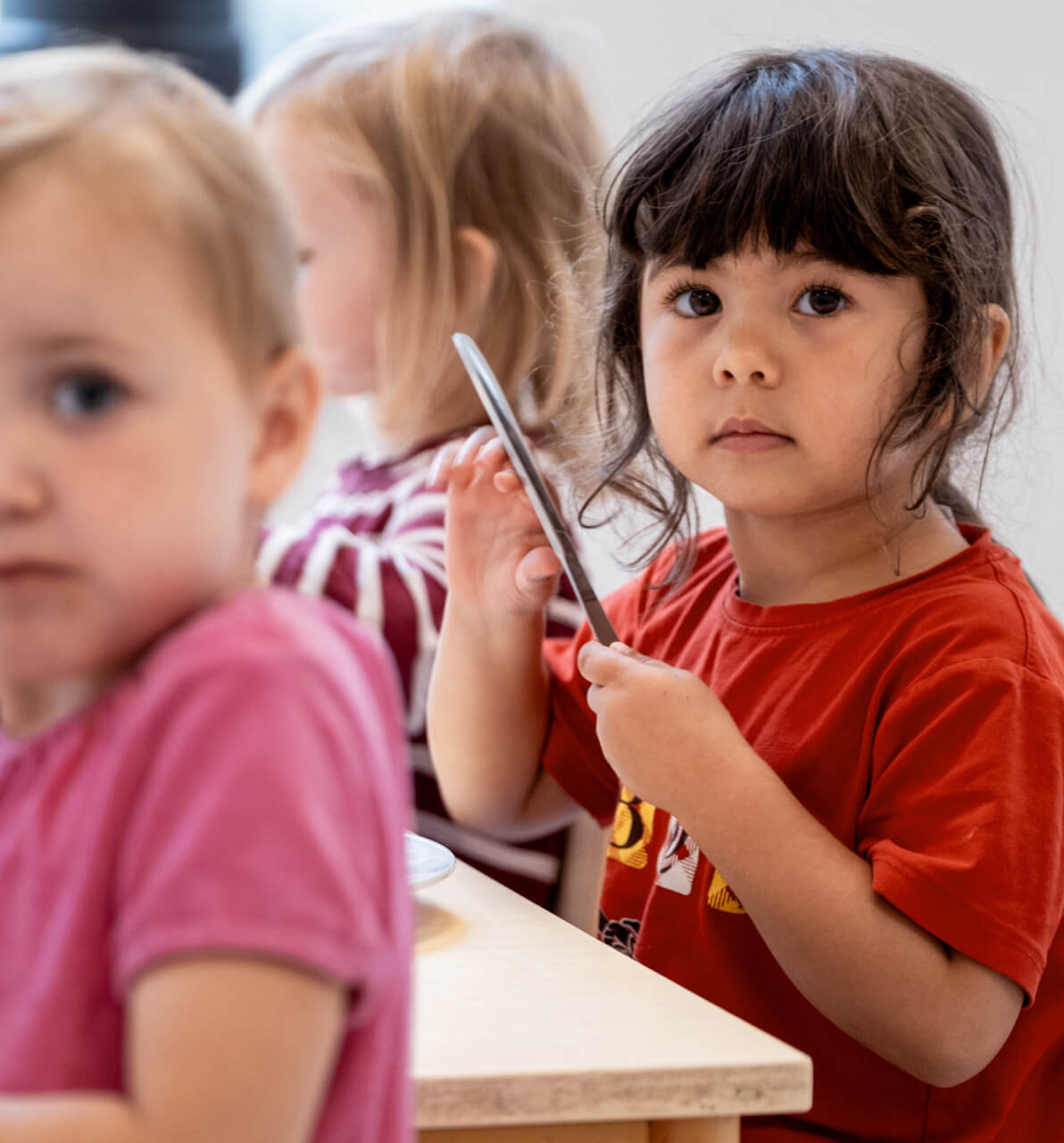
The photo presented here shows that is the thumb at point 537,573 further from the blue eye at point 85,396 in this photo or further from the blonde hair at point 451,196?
the blue eye at point 85,396

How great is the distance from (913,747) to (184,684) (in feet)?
1.64

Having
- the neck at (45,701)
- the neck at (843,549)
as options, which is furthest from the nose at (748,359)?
the neck at (45,701)

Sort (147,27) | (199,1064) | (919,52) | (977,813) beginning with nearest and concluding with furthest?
1. (199,1064)
2. (977,813)
3. (919,52)
4. (147,27)

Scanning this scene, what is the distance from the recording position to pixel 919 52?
4.81 feet

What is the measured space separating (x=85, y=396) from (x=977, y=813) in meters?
0.52

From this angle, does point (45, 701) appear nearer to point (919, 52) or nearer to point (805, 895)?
point (805, 895)

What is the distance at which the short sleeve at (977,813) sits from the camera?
73 centimetres

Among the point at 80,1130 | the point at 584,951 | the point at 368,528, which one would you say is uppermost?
the point at 80,1130

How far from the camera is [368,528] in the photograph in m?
1.35

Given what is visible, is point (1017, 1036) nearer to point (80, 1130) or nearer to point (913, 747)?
point (913, 747)

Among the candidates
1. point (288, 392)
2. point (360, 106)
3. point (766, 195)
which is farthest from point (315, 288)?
point (288, 392)

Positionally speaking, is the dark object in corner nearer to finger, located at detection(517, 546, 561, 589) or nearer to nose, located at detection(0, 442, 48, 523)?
finger, located at detection(517, 546, 561, 589)

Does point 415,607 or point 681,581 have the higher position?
point 681,581

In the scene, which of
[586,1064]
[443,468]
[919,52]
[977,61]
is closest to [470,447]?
[443,468]
